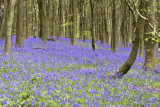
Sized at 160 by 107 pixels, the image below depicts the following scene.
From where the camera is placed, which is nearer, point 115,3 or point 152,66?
point 152,66

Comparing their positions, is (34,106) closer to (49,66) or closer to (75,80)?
(75,80)

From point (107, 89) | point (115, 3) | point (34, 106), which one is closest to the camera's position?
point (34, 106)

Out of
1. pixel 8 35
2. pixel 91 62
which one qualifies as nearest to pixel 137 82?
pixel 91 62

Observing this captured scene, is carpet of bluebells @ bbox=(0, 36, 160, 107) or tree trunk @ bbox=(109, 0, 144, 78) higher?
tree trunk @ bbox=(109, 0, 144, 78)

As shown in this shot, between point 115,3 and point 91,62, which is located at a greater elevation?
point 115,3

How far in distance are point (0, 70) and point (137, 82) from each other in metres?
Result: 5.99

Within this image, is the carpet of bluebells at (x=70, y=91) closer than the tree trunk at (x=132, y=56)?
Yes

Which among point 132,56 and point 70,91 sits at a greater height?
point 132,56

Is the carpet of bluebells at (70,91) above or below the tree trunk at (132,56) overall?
below

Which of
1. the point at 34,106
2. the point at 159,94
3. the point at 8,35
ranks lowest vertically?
the point at 159,94

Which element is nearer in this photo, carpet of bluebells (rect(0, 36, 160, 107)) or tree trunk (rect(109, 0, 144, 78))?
carpet of bluebells (rect(0, 36, 160, 107))

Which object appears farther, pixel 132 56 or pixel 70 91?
pixel 132 56

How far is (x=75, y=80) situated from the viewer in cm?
730

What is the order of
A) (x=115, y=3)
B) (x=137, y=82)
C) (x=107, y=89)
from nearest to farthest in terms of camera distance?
(x=107, y=89) < (x=137, y=82) < (x=115, y=3)
